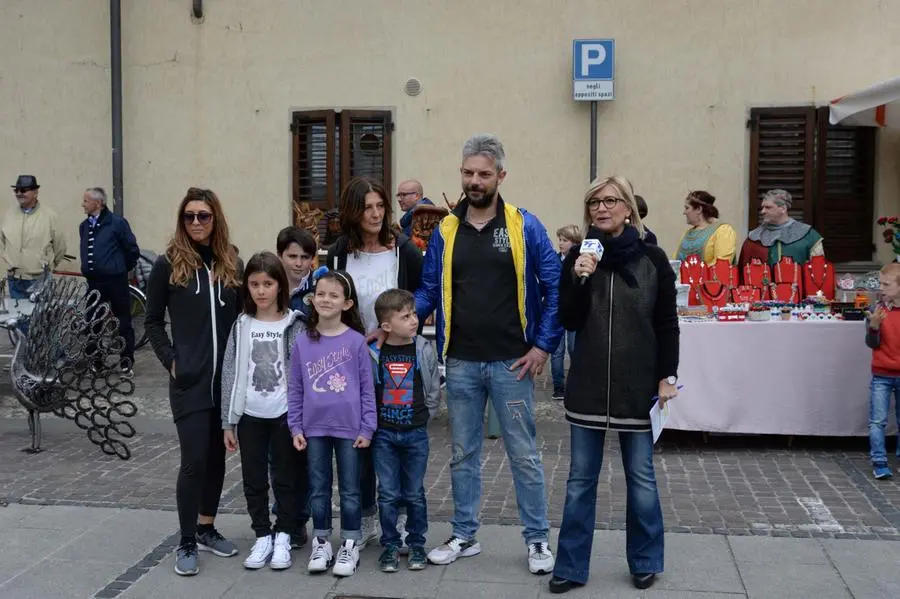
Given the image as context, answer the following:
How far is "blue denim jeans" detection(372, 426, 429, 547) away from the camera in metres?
5.21

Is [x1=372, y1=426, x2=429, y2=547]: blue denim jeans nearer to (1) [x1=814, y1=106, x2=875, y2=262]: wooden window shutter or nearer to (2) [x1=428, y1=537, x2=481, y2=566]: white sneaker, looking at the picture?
(2) [x1=428, y1=537, x2=481, y2=566]: white sneaker

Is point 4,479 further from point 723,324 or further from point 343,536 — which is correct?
point 723,324

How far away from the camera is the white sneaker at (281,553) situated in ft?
17.3

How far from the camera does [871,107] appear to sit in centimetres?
957

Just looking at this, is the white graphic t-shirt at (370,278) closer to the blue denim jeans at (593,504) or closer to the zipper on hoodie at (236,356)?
the zipper on hoodie at (236,356)

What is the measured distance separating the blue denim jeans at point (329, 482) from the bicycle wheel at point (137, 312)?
676cm

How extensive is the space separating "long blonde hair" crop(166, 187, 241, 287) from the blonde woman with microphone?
1.56 meters

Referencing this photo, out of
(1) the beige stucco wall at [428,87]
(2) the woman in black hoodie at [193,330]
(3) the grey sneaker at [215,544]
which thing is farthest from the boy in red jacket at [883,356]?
(1) the beige stucco wall at [428,87]

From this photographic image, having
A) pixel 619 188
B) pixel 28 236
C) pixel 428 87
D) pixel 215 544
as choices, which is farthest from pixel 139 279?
pixel 619 188

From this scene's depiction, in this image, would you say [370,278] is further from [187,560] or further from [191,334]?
[187,560]

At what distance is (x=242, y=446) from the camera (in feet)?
17.3

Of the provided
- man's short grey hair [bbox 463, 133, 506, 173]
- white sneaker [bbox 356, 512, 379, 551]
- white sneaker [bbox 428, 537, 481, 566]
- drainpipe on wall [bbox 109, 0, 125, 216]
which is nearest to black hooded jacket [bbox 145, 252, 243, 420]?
white sneaker [bbox 356, 512, 379, 551]

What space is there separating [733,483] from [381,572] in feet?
8.42

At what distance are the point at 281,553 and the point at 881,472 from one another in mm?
3717
